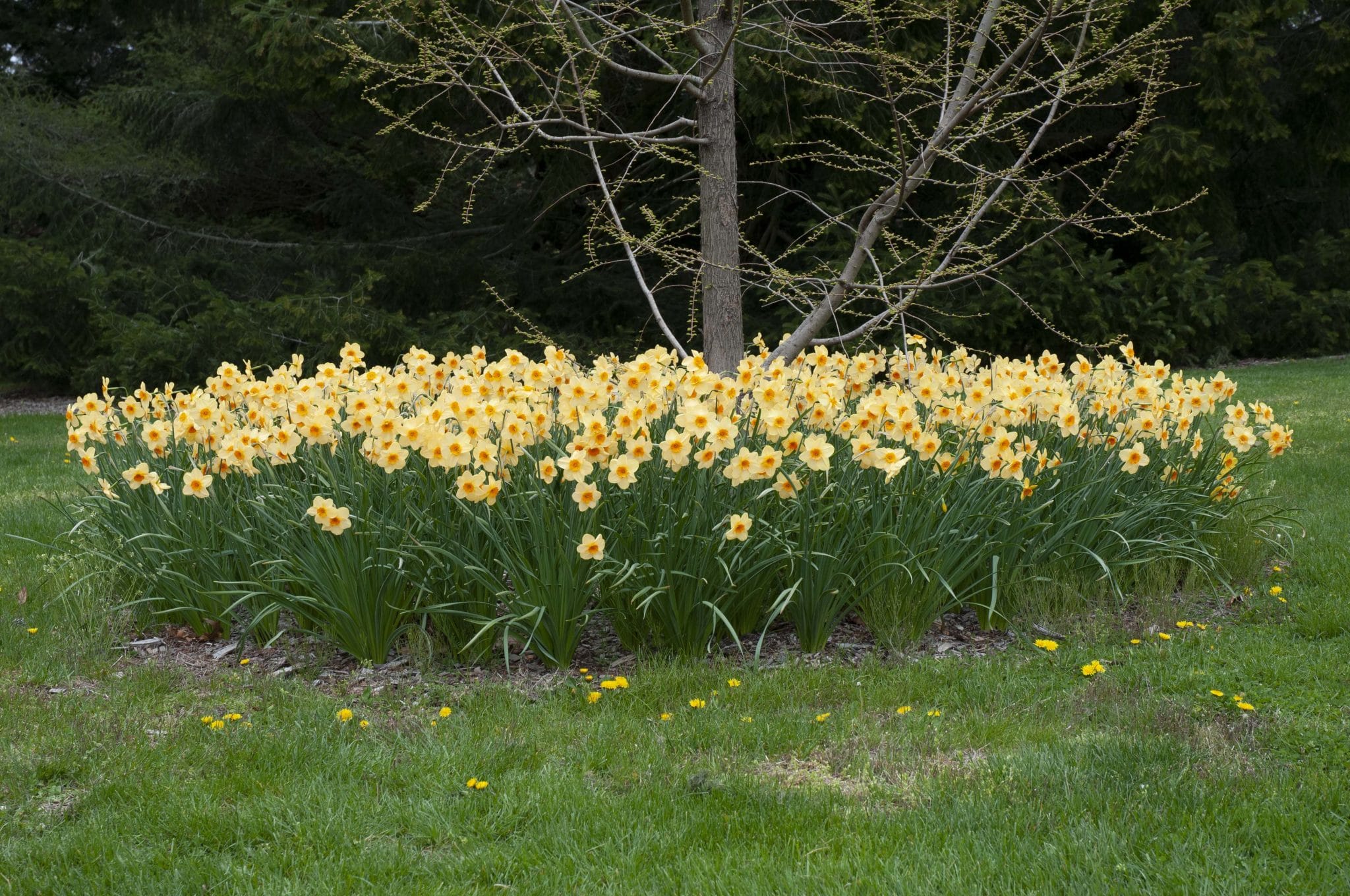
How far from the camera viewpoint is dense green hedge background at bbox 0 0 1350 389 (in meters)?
12.3

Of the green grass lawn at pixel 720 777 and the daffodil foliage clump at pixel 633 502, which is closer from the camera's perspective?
the green grass lawn at pixel 720 777

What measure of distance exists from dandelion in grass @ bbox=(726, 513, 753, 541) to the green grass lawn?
42 centimetres

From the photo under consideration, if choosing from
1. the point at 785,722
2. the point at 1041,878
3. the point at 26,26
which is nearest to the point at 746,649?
the point at 785,722

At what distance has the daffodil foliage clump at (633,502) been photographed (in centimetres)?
388

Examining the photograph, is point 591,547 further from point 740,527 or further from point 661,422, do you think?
point 661,422

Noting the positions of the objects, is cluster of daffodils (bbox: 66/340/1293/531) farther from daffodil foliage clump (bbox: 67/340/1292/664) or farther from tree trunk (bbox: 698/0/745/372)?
tree trunk (bbox: 698/0/745/372)

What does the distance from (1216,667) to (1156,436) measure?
4.48ft

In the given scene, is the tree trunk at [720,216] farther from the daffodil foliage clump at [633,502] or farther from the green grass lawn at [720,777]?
the green grass lawn at [720,777]

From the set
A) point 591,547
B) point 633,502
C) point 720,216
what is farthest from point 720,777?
point 720,216

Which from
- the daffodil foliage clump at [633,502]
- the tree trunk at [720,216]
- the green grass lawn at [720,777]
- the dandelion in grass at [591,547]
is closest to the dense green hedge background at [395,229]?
the tree trunk at [720,216]

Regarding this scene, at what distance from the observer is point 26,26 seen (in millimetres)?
18703

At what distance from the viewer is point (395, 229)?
48.8 ft

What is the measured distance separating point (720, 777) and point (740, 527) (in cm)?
97

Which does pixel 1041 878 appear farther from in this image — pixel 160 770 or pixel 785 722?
pixel 160 770
